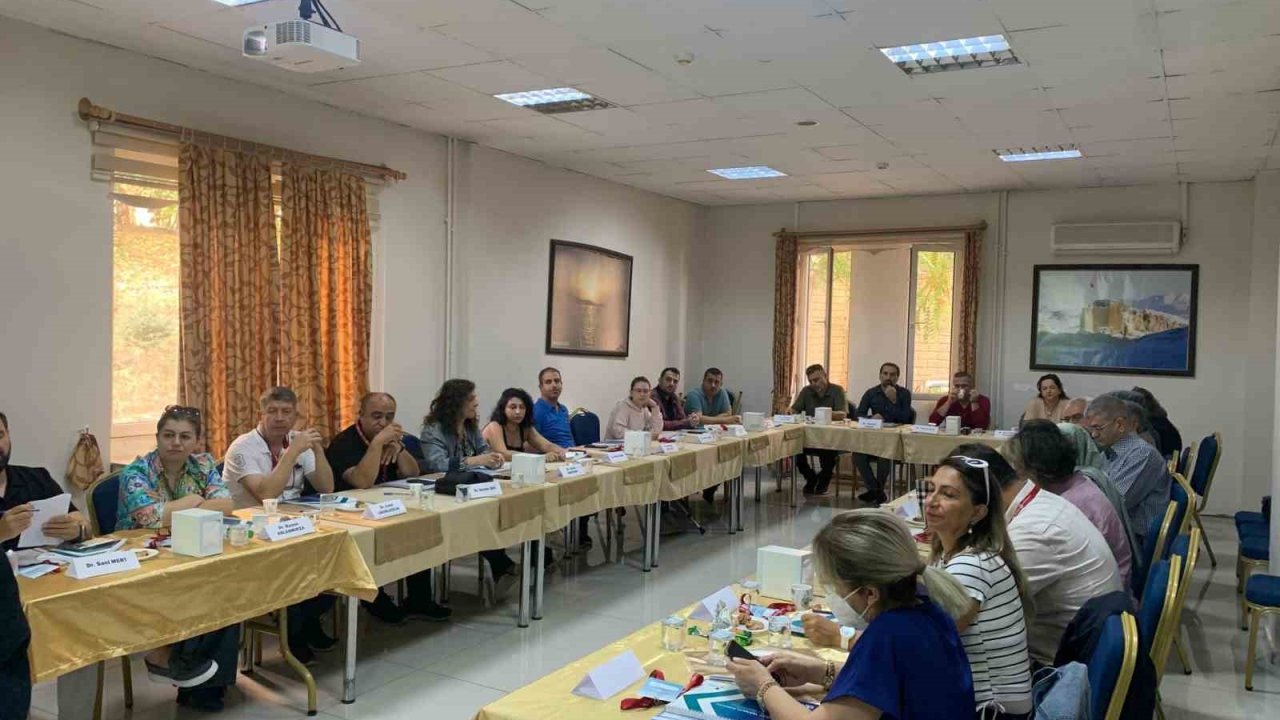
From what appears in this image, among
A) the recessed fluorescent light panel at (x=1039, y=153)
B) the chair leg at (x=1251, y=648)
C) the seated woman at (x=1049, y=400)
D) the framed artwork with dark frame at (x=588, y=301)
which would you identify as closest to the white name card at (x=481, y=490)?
the chair leg at (x=1251, y=648)

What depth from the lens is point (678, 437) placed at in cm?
634

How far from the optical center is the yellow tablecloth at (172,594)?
2396 mm

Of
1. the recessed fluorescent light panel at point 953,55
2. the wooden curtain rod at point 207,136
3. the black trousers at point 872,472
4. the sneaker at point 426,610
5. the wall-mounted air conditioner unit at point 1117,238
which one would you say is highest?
the recessed fluorescent light panel at point 953,55

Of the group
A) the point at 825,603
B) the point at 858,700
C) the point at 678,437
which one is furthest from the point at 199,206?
the point at 858,700

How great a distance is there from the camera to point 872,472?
8094 mm

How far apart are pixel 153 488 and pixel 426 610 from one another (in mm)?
1522

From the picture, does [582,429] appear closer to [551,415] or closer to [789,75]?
[551,415]

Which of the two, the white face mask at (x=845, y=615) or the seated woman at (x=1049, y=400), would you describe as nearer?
the white face mask at (x=845, y=615)

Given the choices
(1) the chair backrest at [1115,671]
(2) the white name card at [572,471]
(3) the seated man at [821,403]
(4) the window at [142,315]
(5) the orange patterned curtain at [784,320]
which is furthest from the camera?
(5) the orange patterned curtain at [784,320]

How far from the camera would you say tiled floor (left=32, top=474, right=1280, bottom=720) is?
332 cm

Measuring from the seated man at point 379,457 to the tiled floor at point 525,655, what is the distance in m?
0.11

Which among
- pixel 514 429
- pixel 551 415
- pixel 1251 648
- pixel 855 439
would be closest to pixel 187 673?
pixel 514 429

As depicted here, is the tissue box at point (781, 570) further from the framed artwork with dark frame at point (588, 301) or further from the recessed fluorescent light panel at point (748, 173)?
the recessed fluorescent light panel at point (748, 173)

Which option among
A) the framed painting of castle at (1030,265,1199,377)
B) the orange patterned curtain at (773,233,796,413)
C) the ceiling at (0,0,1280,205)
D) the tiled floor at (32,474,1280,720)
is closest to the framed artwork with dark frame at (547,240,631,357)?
the ceiling at (0,0,1280,205)
